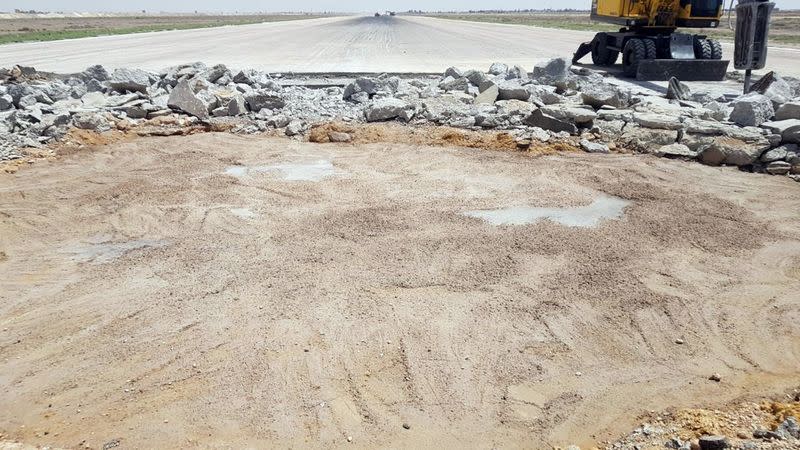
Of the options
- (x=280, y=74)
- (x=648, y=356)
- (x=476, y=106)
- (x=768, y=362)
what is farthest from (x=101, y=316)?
(x=280, y=74)

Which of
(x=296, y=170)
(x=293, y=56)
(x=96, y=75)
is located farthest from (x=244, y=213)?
(x=293, y=56)

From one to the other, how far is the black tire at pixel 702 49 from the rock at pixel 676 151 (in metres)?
10.7

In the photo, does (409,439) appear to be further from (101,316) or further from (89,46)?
(89,46)

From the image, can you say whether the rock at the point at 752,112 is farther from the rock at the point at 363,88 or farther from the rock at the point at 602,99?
the rock at the point at 363,88

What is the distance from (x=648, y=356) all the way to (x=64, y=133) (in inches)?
443

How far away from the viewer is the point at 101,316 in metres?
5.29

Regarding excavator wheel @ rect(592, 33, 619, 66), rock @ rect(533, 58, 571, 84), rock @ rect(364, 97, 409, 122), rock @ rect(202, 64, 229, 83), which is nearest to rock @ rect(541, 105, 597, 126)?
rock @ rect(364, 97, 409, 122)

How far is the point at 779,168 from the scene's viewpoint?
30.1 feet

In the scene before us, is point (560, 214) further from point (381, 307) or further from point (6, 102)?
point (6, 102)

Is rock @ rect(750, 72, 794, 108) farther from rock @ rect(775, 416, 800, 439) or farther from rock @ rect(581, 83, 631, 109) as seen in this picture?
rock @ rect(775, 416, 800, 439)

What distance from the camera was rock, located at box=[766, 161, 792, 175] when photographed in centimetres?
916

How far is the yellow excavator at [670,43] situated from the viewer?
18.2 meters

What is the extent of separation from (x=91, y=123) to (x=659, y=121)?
11311 millimetres

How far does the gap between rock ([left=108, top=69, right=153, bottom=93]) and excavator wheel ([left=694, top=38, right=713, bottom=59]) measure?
55.3 ft
